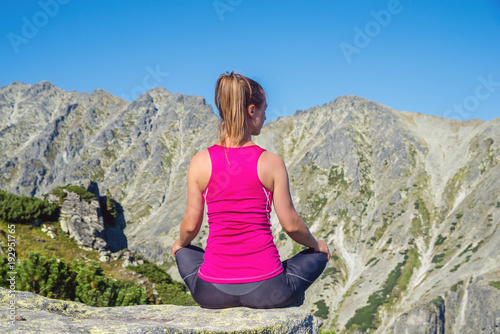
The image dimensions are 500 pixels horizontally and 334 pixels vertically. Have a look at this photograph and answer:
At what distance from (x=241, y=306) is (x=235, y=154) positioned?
2.64m

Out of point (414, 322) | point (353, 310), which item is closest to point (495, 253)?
point (414, 322)

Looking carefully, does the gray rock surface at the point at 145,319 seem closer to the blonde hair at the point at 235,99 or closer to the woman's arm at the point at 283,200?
the woman's arm at the point at 283,200

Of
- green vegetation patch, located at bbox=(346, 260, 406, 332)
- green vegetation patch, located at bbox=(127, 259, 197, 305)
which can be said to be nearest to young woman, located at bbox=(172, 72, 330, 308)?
green vegetation patch, located at bbox=(127, 259, 197, 305)

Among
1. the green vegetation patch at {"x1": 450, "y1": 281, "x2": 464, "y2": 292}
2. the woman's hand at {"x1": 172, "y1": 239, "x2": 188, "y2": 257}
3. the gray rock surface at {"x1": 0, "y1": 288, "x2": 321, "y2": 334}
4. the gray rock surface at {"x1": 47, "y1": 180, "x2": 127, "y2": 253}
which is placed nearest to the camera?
the gray rock surface at {"x1": 0, "y1": 288, "x2": 321, "y2": 334}

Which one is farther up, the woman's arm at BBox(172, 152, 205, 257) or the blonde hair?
the blonde hair

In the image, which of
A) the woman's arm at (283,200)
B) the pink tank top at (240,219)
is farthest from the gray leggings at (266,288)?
the woman's arm at (283,200)

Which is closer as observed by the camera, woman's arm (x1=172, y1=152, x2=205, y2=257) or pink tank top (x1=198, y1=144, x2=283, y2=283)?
pink tank top (x1=198, y1=144, x2=283, y2=283)

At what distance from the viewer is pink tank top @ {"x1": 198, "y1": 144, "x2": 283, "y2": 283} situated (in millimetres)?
5680

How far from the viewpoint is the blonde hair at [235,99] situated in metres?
5.67

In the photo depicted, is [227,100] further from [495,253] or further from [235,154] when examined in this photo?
[495,253]

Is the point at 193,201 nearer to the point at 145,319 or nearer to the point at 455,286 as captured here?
the point at 145,319

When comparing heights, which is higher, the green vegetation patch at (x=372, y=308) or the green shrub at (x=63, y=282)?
the green shrub at (x=63, y=282)

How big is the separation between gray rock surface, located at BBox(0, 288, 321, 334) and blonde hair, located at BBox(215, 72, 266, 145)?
282 centimetres

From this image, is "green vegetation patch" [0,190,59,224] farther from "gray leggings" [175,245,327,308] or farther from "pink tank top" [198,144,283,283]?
"pink tank top" [198,144,283,283]
